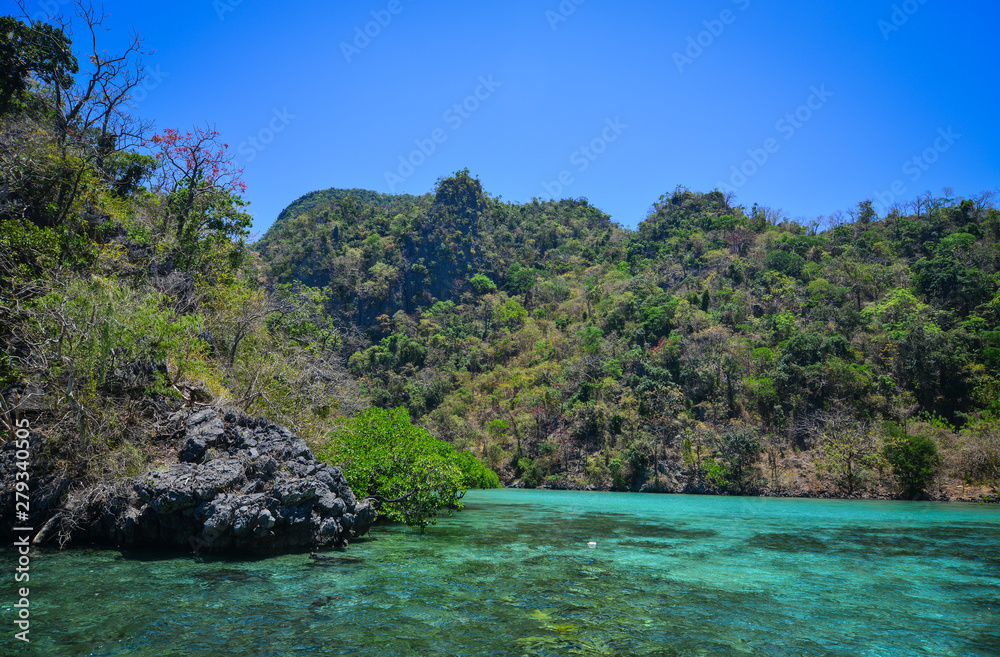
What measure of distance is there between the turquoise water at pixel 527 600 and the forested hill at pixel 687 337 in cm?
2440

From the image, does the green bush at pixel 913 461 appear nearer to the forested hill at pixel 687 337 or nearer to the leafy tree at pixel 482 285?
the forested hill at pixel 687 337

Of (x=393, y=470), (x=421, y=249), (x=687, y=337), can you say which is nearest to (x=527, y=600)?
(x=393, y=470)

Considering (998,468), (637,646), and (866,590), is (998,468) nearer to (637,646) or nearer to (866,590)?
(866,590)

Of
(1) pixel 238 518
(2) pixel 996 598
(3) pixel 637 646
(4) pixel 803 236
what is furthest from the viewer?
(4) pixel 803 236

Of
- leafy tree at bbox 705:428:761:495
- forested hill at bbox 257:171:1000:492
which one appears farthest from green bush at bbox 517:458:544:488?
leafy tree at bbox 705:428:761:495

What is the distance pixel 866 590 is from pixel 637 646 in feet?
21.2

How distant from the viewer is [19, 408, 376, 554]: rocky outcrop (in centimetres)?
1130

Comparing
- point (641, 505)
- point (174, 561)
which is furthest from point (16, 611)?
point (641, 505)

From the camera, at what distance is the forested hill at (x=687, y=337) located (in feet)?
134

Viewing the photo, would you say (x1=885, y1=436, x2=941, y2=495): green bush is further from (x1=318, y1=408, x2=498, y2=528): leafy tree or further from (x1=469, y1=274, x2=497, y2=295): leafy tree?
(x1=469, y1=274, x2=497, y2=295): leafy tree

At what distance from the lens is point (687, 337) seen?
176ft

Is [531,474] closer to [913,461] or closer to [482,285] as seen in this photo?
[913,461]

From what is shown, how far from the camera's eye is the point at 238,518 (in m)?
11.3

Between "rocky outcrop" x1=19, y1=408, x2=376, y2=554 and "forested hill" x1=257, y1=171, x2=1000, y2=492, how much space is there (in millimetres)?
22017
